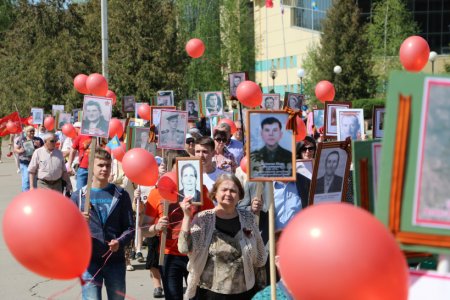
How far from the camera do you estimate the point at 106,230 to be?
6695 mm

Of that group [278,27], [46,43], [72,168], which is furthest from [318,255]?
[278,27]

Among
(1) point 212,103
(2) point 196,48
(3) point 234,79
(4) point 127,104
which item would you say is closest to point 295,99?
(3) point 234,79

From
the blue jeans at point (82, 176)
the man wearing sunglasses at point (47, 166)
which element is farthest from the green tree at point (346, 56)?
the man wearing sunglasses at point (47, 166)

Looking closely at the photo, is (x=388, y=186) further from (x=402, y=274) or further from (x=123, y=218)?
(x=123, y=218)

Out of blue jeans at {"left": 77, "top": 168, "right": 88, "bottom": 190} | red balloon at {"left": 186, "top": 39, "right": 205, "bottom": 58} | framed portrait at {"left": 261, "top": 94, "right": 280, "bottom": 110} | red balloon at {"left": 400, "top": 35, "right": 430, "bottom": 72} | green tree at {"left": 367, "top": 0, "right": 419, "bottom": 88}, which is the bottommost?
blue jeans at {"left": 77, "top": 168, "right": 88, "bottom": 190}

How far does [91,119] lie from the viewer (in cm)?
852

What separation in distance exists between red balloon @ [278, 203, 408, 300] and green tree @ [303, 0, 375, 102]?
49227mm

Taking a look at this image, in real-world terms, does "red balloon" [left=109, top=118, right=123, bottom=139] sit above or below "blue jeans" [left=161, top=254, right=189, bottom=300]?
above

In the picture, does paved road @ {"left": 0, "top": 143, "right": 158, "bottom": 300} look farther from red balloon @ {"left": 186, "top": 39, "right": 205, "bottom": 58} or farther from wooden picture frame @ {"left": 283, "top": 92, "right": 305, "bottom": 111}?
red balloon @ {"left": 186, "top": 39, "right": 205, "bottom": 58}

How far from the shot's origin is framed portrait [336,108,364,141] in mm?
10328

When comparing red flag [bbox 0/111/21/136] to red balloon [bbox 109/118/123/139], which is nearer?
red balloon [bbox 109/118/123/139]

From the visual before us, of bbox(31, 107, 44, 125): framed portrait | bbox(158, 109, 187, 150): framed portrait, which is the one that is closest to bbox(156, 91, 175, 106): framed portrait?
bbox(158, 109, 187, 150): framed portrait

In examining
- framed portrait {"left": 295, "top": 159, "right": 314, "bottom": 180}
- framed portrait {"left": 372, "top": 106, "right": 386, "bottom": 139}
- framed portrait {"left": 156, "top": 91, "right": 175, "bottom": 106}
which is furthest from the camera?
framed portrait {"left": 156, "top": 91, "right": 175, "bottom": 106}

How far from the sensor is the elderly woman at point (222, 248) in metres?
5.92
